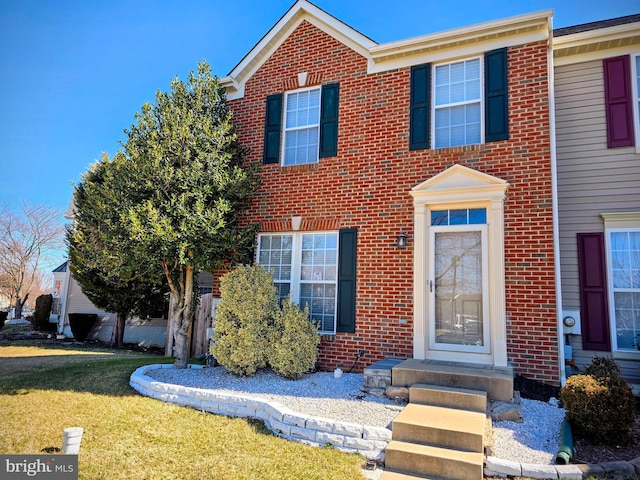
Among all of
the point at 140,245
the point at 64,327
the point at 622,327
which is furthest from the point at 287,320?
the point at 64,327

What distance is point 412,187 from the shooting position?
7.18m

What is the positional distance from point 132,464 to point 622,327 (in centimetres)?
767

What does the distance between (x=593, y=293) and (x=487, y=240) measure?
2403 mm

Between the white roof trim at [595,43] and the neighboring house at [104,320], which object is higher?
the white roof trim at [595,43]

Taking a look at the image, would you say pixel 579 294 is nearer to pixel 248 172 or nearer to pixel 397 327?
pixel 397 327

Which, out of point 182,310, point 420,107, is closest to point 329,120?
point 420,107

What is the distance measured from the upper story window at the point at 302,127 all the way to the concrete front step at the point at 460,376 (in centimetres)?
445

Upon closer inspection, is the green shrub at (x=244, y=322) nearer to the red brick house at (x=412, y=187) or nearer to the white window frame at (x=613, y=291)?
the red brick house at (x=412, y=187)

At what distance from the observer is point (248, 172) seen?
8359 mm

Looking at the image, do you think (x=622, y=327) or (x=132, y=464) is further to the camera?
(x=622, y=327)

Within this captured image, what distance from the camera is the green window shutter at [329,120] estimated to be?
7996 mm

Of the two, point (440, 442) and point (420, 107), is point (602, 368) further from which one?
point (420, 107)

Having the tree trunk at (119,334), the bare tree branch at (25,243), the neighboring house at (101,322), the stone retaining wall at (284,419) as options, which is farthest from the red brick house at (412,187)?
the bare tree branch at (25,243)

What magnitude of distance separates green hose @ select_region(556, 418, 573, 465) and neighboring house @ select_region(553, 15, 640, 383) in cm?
315
